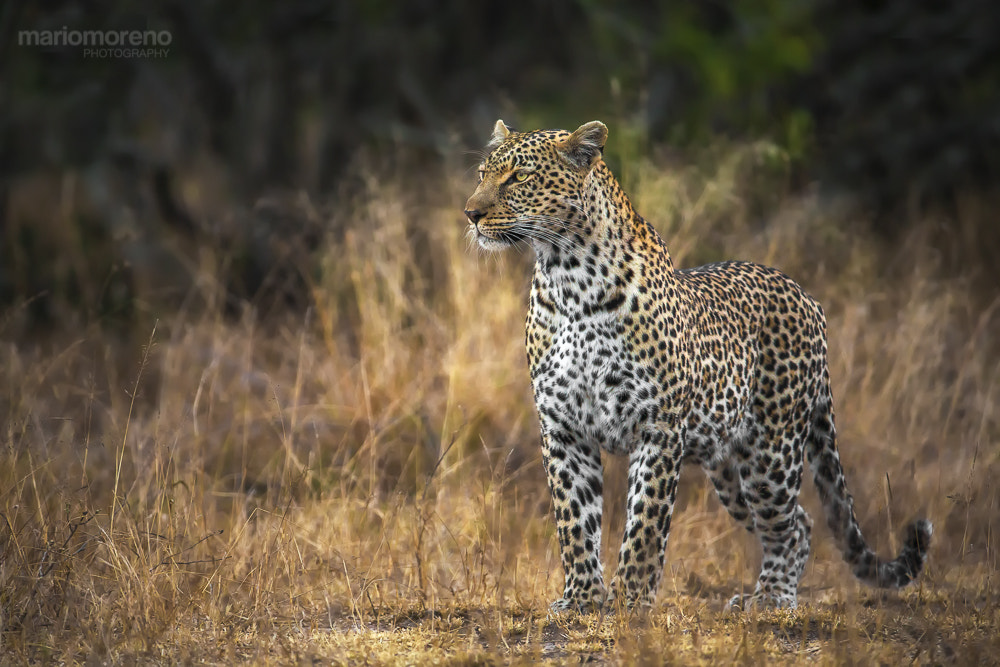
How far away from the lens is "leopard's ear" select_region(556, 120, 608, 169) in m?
5.37

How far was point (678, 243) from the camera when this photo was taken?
28.9ft

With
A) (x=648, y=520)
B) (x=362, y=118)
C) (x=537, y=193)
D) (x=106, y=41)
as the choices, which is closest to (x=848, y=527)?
(x=648, y=520)

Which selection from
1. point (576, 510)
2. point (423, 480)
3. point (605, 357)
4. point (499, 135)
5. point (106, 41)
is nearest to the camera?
point (605, 357)

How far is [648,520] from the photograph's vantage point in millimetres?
5301

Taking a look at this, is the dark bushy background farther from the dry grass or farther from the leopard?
the leopard

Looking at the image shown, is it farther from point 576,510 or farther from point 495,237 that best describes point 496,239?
point 576,510

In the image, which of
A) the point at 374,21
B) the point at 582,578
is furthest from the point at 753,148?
the point at 374,21

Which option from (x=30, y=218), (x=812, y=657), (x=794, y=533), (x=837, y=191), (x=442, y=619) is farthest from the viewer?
(x=30, y=218)

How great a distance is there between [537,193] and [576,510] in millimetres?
1363

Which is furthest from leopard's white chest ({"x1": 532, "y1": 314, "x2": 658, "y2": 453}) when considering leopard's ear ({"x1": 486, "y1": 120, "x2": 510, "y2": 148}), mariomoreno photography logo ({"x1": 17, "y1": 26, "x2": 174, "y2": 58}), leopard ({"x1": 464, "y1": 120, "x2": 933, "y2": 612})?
mariomoreno photography logo ({"x1": 17, "y1": 26, "x2": 174, "y2": 58})

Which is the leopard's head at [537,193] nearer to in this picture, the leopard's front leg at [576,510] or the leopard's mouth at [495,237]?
the leopard's mouth at [495,237]

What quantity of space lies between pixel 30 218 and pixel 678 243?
844cm

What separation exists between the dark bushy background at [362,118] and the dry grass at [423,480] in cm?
142

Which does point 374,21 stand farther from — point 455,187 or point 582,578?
point 582,578
